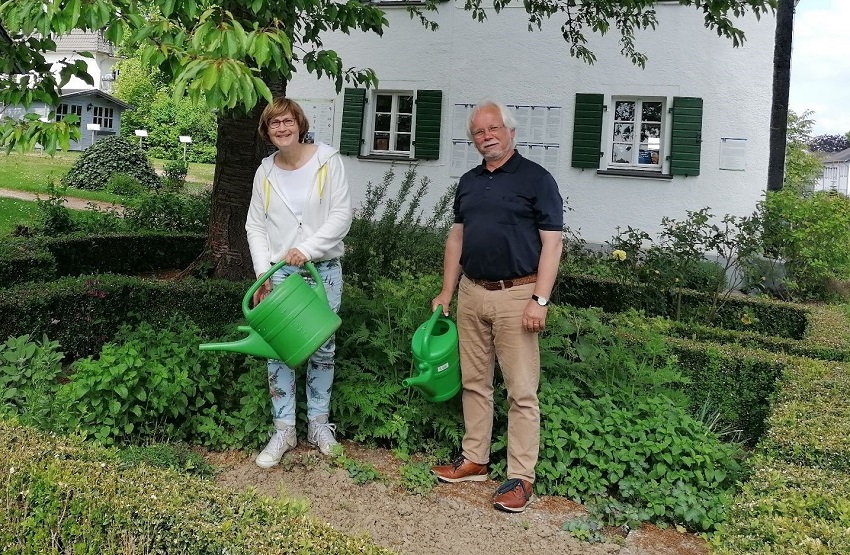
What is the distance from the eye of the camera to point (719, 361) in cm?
447

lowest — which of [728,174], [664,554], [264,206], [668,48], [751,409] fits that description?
[664,554]

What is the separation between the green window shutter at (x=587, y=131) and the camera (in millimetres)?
11664

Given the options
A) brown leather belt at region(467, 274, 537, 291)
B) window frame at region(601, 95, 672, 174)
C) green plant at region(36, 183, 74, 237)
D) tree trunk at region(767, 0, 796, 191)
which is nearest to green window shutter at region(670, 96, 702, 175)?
window frame at region(601, 95, 672, 174)

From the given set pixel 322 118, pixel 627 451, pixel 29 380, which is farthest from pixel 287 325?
pixel 322 118

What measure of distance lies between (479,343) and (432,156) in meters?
9.33

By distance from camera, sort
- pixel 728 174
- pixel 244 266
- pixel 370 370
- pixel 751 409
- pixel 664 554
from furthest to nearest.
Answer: pixel 728 174 → pixel 244 266 → pixel 751 409 → pixel 370 370 → pixel 664 554

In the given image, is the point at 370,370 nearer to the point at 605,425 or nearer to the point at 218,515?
the point at 605,425

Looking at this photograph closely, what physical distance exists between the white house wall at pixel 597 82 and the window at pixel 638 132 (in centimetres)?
27

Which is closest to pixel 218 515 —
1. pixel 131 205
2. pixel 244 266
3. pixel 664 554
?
pixel 664 554

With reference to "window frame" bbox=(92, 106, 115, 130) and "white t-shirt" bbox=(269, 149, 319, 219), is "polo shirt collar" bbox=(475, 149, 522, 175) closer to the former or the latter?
"white t-shirt" bbox=(269, 149, 319, 219)

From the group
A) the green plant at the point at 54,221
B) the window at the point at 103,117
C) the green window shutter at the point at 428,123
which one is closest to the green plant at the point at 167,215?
the green plant at the point at 54,221

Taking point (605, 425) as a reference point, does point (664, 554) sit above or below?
below

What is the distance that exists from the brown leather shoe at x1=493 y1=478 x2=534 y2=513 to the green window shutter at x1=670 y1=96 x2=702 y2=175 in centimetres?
911

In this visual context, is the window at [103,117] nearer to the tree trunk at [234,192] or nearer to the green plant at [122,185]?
the green plant at [122,185]
